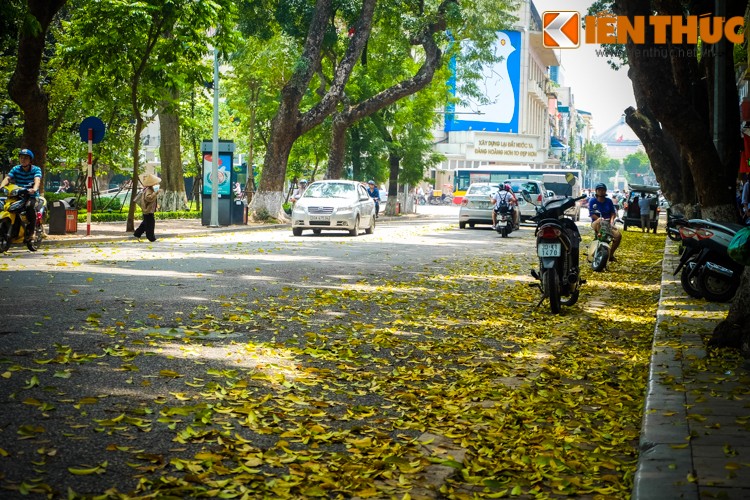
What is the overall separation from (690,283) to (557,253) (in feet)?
8.02

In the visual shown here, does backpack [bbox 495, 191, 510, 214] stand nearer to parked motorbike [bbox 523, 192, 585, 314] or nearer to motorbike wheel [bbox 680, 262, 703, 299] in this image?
motorbike wheel [bbox 680, 262, 703, 299]

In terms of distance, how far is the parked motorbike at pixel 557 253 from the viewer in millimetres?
12430

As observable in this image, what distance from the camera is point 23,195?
1903 centimetres

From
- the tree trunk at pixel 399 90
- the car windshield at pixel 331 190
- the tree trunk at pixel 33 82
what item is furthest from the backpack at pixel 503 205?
the tree trunk at pixel 33 82

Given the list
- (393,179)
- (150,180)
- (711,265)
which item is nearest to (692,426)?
(711,265)

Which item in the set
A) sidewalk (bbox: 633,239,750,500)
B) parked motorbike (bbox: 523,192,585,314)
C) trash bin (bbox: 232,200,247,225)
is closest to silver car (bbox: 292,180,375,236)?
trash bin (bbox: 232,200,247,225)

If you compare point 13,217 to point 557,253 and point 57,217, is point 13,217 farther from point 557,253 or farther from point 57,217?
point 557,253

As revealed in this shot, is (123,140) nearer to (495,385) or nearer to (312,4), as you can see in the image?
(312,4)

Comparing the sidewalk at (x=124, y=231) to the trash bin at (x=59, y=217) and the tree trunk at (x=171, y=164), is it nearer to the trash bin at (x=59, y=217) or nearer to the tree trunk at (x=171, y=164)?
the trash bin at (x=59, y=217)

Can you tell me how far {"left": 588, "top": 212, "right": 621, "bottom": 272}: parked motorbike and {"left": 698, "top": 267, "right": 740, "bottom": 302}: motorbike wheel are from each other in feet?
19.4

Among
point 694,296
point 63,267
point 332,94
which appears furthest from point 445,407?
point 332,94

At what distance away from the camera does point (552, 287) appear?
1241 cm

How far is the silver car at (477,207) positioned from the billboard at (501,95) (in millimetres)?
65481

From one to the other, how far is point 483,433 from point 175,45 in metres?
23.7
